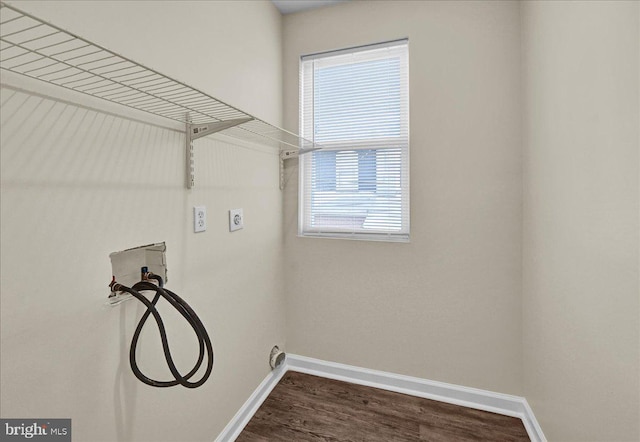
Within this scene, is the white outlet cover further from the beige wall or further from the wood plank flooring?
the wood plank flooring

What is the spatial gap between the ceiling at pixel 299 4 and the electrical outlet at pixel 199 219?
151 centimetres

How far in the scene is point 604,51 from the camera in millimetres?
979

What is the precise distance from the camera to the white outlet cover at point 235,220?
159 cm

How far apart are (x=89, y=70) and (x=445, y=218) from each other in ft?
5.76

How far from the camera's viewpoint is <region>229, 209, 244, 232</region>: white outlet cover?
1.59 metres

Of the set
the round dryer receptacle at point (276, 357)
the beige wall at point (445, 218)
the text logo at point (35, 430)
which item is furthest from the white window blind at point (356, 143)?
the text logo at point (35, 430)


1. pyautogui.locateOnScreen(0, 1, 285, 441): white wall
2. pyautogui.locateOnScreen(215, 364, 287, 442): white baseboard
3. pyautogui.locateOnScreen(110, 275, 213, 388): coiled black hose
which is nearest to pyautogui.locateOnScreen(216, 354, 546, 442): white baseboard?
A: pyautogui.locateOnScreen(215, 364, 287, 442): white baseboard

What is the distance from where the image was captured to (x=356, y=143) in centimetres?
201

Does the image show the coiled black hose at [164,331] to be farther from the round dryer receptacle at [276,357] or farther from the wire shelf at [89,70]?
the round dryer receptacle at [276,357]

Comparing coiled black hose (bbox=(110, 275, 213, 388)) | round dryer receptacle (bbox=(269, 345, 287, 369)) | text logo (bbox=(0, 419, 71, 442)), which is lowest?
round dryer receptacle (bbox=(269, 345, 287, 369))

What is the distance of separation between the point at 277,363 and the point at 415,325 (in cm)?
93

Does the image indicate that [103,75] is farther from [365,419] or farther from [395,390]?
[395,390]

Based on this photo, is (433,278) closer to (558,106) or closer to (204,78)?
(558,106)

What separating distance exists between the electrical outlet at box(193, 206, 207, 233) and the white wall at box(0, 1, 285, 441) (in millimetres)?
29
